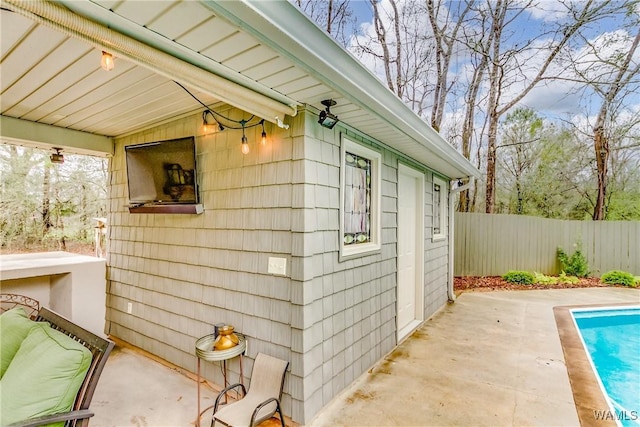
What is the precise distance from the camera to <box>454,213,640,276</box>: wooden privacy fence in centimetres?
803

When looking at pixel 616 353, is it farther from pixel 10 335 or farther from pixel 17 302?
pixel 17 302

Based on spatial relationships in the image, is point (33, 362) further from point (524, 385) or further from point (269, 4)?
point (524, 385)

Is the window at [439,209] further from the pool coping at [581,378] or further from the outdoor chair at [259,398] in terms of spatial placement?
the outdoor chair at [259,398]

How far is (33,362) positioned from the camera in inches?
63.7

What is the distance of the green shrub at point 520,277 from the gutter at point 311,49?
22.5 ft

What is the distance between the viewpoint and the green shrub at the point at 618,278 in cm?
722

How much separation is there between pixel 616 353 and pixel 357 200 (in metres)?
4.27

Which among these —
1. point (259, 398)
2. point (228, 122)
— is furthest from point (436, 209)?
point (259, 398)

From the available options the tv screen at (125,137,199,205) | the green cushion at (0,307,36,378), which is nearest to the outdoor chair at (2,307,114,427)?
the green cushion at (0,307,36,378)

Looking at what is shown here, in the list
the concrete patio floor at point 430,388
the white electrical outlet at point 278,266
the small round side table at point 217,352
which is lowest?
the concrete patio floor at point 430,388

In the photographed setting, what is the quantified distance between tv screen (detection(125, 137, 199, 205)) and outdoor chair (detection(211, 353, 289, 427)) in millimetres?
1585

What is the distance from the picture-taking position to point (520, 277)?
24.6 ft

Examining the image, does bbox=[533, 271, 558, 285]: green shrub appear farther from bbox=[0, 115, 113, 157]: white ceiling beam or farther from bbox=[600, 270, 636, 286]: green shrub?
bbox=[0, 115, 113, 157]: white ceiling beam

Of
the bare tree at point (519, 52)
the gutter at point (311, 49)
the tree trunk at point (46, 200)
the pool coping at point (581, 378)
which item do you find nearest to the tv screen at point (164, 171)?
the gutter at point (311, 49)
